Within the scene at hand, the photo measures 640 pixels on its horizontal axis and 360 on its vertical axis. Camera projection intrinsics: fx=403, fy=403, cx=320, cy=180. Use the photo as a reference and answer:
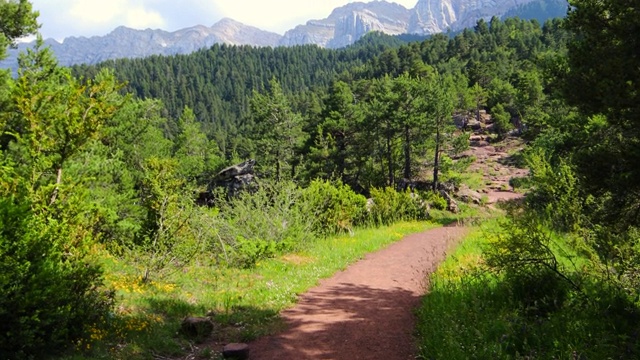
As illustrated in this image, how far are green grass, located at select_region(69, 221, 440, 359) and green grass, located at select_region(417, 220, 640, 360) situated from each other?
3316mm

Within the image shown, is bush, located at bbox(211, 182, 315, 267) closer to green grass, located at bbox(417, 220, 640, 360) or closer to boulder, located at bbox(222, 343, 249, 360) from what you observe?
boulder, located at bbox(222, 343, 249, 360)

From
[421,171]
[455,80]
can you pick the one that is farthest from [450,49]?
[421,171]

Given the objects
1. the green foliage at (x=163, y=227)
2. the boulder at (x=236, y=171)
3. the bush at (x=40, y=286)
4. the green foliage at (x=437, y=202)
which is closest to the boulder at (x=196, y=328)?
the bush at (x=40, y=286)

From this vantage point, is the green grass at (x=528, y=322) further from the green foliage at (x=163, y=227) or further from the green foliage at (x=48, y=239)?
the green foliage at (x=163, y=227)

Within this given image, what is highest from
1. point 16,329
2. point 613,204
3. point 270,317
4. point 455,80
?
point 455,80

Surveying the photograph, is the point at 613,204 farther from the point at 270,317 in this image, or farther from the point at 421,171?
the point at 421,171

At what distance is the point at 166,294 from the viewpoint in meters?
9.20

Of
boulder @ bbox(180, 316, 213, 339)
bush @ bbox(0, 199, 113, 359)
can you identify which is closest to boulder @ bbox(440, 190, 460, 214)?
boulder @ bbox(180, 316, 213, 339)

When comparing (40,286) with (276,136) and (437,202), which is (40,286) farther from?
(276,136)

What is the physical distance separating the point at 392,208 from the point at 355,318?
17.5 m

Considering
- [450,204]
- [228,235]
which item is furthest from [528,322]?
[450,204]

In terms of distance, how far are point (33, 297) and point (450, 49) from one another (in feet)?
400

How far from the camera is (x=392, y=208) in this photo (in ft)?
83.3

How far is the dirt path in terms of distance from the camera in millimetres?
6805
